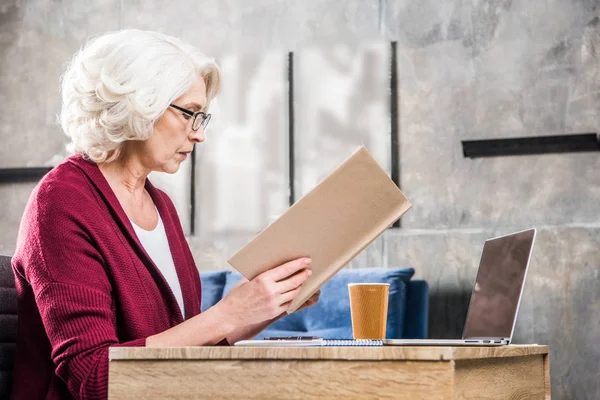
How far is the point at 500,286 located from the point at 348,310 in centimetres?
108

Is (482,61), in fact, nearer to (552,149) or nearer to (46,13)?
(552,149)

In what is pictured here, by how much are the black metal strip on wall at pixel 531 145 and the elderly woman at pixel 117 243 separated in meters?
1.65

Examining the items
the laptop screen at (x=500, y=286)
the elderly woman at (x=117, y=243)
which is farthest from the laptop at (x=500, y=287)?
the elderly woman at (x=117, y=243)

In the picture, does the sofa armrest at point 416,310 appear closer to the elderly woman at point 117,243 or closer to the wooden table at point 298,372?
the elderly woman at point 117,243

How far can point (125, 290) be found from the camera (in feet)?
5.27

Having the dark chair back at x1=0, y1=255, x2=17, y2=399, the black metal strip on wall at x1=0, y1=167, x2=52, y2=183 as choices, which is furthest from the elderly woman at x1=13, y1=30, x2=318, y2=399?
the black metal strip on wall at x1=0, y1=167, x2=52, y2=183

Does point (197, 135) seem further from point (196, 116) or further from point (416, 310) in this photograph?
point (416, 310)

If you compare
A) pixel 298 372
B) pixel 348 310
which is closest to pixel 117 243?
pixel 298 372

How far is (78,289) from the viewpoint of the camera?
1.49 metres

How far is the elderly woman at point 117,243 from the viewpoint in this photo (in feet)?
4.70

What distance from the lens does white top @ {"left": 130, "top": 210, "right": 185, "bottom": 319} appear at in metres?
1.89

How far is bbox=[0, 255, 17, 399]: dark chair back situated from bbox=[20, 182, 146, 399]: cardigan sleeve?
276 millimetres

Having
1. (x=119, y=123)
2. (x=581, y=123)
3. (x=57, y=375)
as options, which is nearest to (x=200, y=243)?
(x=581, y=123)

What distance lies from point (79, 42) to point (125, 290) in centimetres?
274
